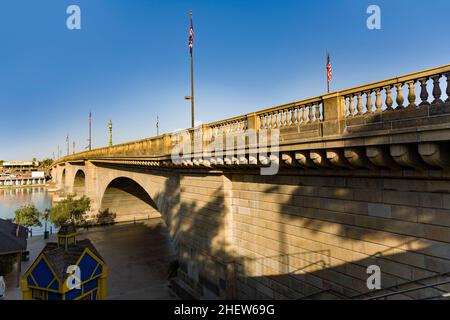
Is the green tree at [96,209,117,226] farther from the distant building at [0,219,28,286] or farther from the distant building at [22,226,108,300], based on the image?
the distant building at [22,226,108,300]

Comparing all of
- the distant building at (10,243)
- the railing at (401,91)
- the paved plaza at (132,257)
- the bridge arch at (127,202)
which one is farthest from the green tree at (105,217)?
the railing at (401,91)

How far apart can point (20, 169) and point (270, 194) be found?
181657 millimetres

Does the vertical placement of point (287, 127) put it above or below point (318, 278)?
above

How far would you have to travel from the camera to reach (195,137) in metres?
15.2

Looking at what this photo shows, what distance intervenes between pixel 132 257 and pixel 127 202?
17.6 metres

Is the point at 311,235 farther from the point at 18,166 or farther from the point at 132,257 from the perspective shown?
the point at 18,166

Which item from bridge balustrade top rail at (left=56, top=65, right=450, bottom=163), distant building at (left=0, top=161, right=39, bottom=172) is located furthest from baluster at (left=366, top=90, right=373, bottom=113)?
distant building at (left=0, top=161, right=39, bottom=172)

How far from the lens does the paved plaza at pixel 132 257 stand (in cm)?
1931

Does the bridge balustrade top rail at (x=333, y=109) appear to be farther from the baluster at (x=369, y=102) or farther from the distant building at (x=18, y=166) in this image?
the distant building at (x=18, y=166)

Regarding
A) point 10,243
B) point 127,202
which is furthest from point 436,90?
point 127,202
